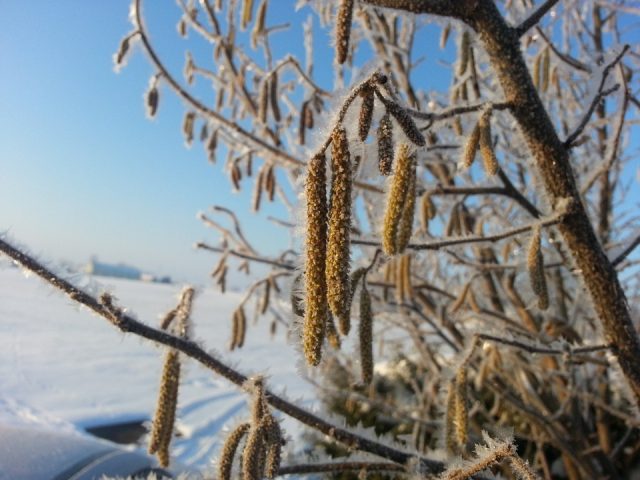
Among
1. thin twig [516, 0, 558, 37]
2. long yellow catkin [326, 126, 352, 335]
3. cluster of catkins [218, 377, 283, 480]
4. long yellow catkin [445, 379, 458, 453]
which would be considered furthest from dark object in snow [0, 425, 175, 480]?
thin twig [516, 0, 558, 37]

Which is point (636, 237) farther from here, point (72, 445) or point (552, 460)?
point (552, 460)

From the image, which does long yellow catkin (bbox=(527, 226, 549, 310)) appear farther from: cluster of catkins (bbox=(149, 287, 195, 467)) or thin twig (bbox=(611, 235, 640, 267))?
cluster of catkins (bbox=(149, 287, 195, 467))

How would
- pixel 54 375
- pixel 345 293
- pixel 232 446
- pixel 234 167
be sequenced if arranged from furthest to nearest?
pixel 54 375 < pixel 234 167 < pixel 232 446 < pixel 345 293

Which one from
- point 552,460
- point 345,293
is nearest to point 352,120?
point 345,293

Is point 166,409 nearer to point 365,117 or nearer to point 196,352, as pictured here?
point 196,352

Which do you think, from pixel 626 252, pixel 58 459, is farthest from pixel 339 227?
pixel 58 459

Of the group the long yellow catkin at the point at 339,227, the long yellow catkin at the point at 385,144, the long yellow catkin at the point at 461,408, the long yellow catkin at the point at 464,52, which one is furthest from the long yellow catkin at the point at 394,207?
the long yellow catkin at the point at 464,52
